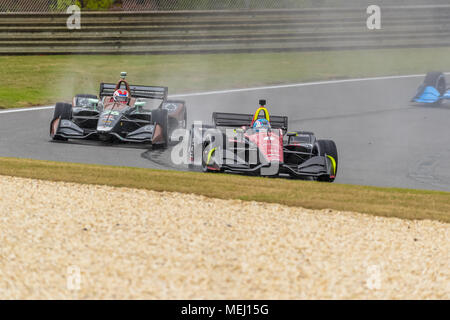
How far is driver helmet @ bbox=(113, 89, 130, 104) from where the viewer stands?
43.9 feet

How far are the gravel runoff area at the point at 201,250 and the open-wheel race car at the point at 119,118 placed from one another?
3746 millimetres

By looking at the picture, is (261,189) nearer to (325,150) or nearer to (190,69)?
(325,150)

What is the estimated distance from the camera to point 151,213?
7.84m

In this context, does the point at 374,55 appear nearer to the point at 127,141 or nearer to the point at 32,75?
the point at 32,75

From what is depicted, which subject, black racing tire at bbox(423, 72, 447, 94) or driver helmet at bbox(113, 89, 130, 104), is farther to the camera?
black racing tire at bbox(423, 72, 447, 94)

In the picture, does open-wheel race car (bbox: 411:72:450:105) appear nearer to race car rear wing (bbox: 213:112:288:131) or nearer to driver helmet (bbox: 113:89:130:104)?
race car rear wing (bbox: 213:112:288:131)

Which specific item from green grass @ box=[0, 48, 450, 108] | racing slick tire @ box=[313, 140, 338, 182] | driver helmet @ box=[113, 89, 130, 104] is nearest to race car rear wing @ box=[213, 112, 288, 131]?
racing slick tire @ box=[313, 140, 338, 182]

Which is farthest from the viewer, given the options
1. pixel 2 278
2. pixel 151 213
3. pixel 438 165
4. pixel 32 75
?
pixel 32 75

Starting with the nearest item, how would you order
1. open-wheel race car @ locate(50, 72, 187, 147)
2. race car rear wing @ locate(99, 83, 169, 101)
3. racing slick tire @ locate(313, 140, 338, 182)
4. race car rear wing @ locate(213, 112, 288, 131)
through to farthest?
racing slick tire @ locate(313, 140, 338, 182), race car rear wing @ locate(213, 112, 288, 131), open-wheel race car @ locate(50, 72, 187, 147), race car rear wing @ locate(99, 83, 169, 101)

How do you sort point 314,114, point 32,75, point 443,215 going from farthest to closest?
point 32,75 < point 314,114 < point 443,215

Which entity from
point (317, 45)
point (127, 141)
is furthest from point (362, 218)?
point (317, 45)

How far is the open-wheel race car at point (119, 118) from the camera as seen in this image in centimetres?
1245

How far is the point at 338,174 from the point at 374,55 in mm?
16952

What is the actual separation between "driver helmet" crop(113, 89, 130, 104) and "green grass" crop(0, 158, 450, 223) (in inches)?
122
